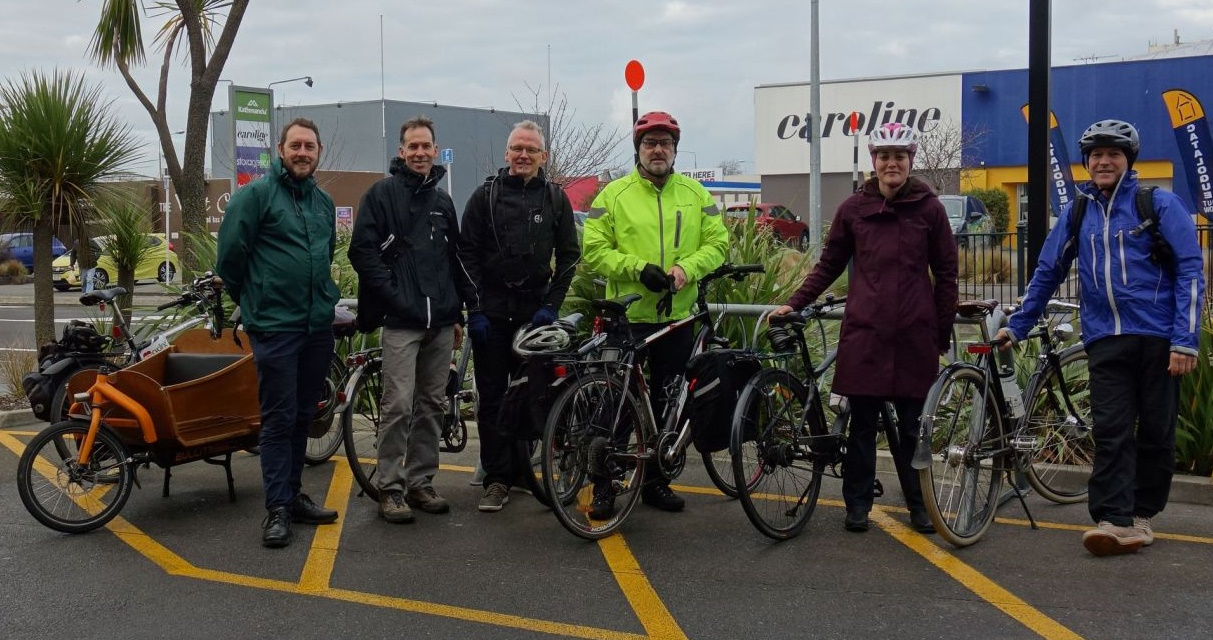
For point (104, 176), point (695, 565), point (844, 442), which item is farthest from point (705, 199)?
point (104, 176)

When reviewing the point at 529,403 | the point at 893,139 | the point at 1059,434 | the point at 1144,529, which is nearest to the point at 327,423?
the point at 529,403

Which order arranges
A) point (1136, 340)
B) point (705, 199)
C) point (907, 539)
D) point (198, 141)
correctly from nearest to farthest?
point (1136, 340)
point (907, 539)
point (705, 199)
point (198, 141)

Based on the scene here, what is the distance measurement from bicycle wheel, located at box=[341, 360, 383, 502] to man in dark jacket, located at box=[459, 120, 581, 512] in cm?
61

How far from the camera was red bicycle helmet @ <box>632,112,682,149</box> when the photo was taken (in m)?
5.91

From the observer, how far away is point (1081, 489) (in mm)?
6414

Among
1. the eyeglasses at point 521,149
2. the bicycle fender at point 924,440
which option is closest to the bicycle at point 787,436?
the bicycle fender at point 924,440

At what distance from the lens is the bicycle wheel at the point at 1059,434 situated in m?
6.07

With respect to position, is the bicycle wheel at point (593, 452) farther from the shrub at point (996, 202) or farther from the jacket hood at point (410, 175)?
the shrub at point (996, 202)

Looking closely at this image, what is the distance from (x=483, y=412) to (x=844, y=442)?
192cm

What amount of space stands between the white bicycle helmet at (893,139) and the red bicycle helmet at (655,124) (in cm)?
100

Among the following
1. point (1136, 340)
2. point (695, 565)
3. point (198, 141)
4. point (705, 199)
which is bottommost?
point (695, 565)

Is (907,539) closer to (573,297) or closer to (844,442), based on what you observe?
(844,442)

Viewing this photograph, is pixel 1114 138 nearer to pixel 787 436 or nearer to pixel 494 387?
pixel 787 436

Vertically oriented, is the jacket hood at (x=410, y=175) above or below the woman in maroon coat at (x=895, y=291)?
above
